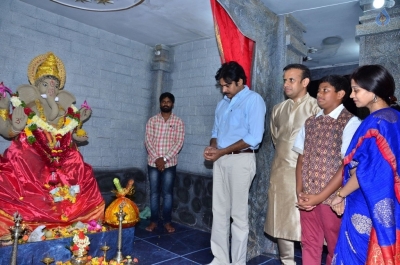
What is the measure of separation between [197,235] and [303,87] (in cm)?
249

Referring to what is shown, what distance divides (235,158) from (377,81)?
136cm

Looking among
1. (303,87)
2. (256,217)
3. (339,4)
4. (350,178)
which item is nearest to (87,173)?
(256,217)

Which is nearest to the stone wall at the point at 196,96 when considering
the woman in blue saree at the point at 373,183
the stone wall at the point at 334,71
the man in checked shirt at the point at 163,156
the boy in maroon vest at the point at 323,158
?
the man in checked shirt at the point at 163,156

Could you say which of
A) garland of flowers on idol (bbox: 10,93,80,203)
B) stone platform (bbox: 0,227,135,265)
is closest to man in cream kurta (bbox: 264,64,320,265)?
stone platform (bbox: 0,227,135,265)

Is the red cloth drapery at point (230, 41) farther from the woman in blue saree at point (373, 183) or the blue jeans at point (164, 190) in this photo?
the blue jeans at point (164, 190)

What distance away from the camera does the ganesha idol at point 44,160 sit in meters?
3.12

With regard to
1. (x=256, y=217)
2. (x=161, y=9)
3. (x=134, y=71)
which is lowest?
(x=256, y=217)

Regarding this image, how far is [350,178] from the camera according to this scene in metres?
1.85

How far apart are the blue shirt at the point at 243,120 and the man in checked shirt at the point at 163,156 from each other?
1.40m

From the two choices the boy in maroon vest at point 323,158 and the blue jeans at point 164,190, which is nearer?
the boy in maroon vest at point 323,158

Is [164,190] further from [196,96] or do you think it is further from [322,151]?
[322,151]

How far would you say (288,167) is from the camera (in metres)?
2.68

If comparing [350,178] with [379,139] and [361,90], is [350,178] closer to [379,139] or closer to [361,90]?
[379,139]

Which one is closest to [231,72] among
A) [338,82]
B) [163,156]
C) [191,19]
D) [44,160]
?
[338,82]
